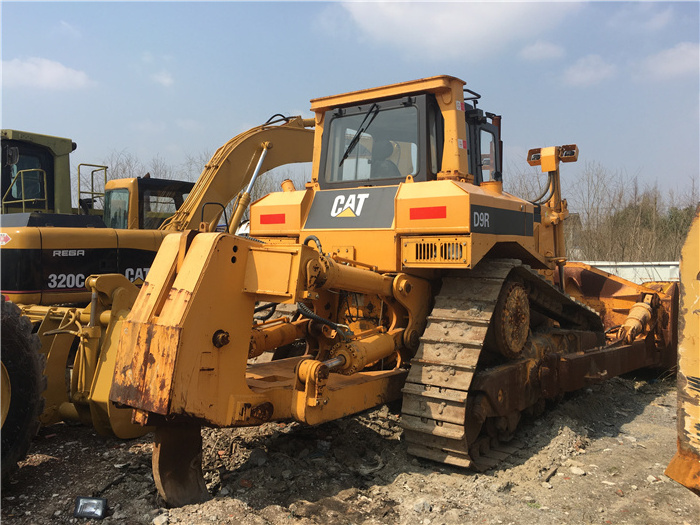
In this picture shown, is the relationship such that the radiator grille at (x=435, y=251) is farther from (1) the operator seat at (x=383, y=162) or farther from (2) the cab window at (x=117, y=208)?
(2) the cab window at (x=117, y=208)

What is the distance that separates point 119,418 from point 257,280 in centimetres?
160

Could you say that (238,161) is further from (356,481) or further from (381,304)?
(356,481)

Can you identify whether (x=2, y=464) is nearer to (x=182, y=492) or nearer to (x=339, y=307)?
(x=182, y=492)

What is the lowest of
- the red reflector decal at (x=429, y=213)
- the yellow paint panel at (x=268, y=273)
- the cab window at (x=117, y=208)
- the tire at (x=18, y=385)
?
the tire at (x=18, y=385)

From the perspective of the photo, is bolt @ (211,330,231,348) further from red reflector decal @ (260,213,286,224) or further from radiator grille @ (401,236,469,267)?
red reflector decal @ (260,213,286,224)

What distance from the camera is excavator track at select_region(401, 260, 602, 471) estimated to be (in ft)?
14.1

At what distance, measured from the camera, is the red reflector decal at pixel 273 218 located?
557 centimetres

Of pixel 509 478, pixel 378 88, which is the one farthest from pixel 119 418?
pixel 378 88

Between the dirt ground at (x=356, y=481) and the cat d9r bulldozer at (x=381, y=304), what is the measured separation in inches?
9.5

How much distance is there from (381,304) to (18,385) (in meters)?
2.71

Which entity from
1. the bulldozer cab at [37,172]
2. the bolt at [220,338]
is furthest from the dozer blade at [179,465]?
the bulldozer cab at [37,172]

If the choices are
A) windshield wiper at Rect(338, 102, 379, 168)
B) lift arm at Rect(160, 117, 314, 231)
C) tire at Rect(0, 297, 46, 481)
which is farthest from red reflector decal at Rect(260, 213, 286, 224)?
lift arm at Rect(160, 117, 314, 231)

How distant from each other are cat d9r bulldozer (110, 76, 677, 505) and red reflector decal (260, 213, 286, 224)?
1cm

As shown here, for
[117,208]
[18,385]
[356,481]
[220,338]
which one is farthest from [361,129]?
[117,208]
